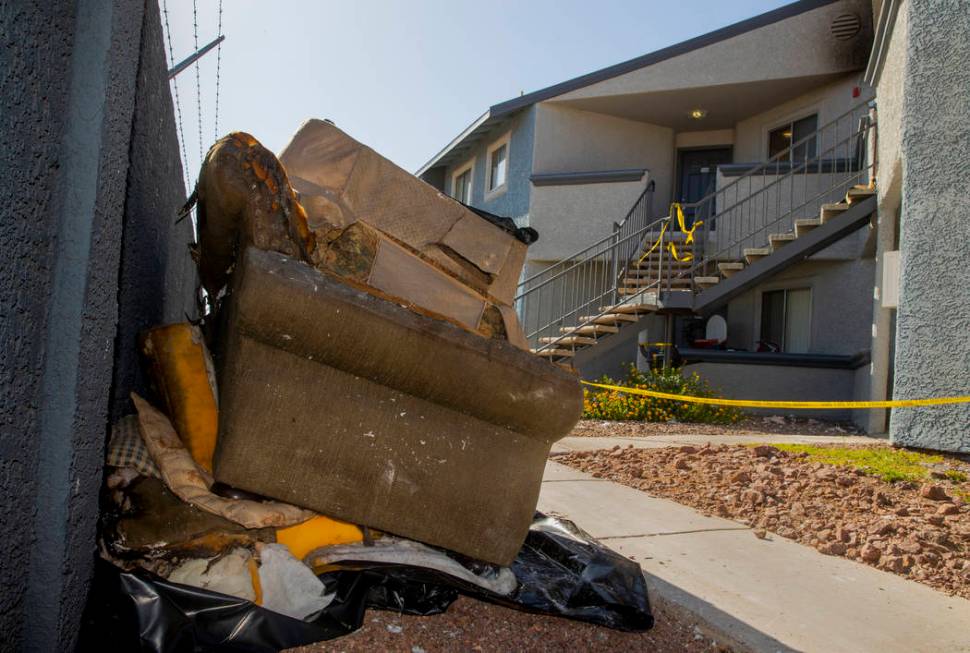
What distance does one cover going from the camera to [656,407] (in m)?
9.02

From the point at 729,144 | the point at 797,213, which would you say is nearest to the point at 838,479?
the point at 797,213

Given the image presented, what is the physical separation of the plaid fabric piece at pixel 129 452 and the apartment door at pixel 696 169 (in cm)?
1410

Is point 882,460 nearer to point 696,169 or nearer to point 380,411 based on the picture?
point 380,411

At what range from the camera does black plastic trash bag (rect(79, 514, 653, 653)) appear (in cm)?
185

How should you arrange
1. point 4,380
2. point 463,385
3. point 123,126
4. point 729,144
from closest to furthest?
point 4,380, point 123,126, point 463,385, point 729,144

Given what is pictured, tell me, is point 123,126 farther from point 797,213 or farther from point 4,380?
point 797,213

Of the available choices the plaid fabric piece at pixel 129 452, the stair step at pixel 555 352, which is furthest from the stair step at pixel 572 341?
the plaid fabric piece at pixel 129 452

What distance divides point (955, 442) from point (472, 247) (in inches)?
218

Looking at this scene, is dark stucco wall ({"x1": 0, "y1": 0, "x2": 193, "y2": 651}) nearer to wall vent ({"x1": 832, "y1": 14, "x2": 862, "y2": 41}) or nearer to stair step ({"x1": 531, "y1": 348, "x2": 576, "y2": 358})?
stair step ({"x1": 531, "y1": 348, "x2": 576, "y2": 358})

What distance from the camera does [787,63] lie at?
12.5m

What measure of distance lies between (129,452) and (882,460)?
5.53 m

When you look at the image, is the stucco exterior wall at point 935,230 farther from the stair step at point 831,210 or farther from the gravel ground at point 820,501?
the stair step at point 831,210

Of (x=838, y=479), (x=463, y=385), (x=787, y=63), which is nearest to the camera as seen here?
(x=463, y=385)

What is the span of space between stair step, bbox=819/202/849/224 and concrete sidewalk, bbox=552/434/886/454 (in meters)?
3.50
